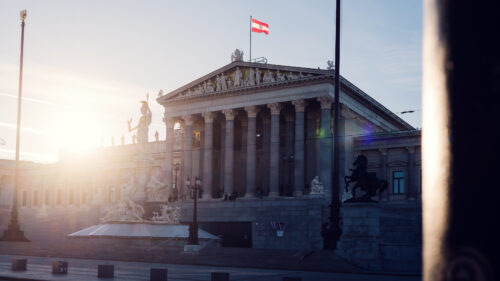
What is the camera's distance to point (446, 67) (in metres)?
1.38

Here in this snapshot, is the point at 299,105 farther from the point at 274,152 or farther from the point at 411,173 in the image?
the point at 411,173

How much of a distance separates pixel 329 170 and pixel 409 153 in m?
10.7

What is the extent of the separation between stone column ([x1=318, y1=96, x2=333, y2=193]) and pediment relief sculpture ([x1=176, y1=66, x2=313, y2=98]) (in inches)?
130

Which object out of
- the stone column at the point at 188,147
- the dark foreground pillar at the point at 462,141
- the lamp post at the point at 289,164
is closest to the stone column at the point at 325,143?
the lamp post at the point at 289,164

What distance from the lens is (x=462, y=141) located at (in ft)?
4.46

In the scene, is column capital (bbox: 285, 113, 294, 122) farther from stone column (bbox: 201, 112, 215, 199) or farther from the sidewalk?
the sidewalk

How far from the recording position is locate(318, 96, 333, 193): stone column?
62122mm

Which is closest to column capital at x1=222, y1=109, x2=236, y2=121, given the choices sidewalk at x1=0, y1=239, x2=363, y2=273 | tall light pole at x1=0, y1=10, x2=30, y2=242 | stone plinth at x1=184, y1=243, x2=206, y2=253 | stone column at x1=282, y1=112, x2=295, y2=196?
stone column at x1=282, y1=112, x2=295, y2=196

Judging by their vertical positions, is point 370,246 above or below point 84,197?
below

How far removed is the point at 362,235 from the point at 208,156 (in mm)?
37820

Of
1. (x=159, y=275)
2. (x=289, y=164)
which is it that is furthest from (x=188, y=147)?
(x=159, y=275)

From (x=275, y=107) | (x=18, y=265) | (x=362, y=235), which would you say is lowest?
(x=18, y=265)

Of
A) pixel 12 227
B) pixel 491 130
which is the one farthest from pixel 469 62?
pixel 12 227

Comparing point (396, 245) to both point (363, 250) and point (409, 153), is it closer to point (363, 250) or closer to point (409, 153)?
point (363, 250)
